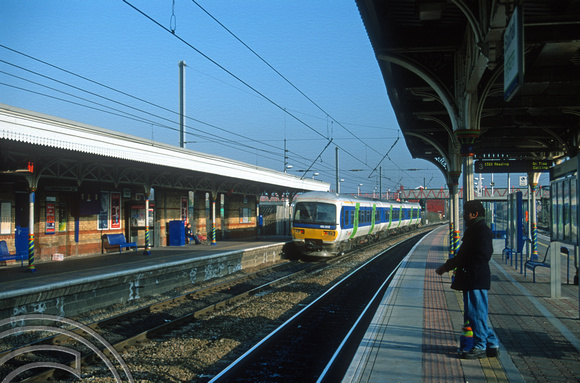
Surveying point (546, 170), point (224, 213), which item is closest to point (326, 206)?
point (546, 170)

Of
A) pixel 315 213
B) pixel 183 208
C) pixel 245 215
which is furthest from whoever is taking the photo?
pixel 245 215

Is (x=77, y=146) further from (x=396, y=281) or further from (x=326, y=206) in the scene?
(x=326, y=206)

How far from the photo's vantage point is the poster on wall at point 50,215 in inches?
625

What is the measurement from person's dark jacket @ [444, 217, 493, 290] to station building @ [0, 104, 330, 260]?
358 inches

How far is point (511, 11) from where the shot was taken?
5.91m

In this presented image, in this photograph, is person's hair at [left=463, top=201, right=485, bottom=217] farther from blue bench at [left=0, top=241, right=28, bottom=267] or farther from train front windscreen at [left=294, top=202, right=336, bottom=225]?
train front windscreen at [left=294, top=202, right=336, bottom=225]

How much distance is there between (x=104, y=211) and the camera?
1838 cm

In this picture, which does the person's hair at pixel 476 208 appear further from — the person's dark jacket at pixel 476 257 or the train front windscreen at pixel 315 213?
the train front windscreen at pixel 315 213

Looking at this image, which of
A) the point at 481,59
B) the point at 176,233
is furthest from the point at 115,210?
the point at 481,59

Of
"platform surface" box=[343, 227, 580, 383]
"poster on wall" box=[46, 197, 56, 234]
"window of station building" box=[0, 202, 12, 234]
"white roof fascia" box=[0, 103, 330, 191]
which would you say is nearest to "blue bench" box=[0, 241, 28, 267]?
"window of station building" box=[0, 202, 12, 234]

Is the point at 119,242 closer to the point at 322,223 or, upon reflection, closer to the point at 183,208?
the point at 183,208

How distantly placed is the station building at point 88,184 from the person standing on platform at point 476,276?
908cm

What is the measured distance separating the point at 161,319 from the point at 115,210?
9915mm

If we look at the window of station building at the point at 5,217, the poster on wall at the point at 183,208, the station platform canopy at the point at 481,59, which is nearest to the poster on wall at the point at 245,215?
the poster on wall at the point at 183,208
